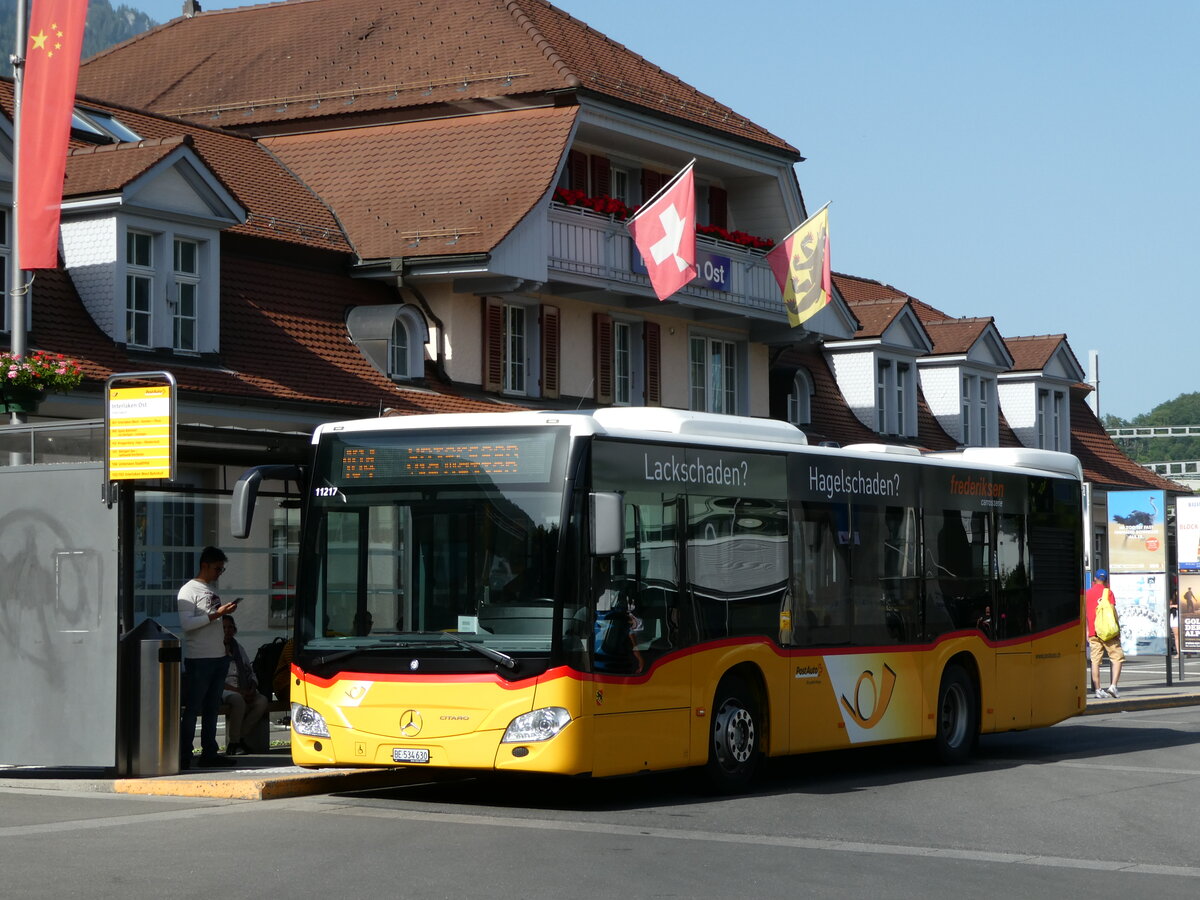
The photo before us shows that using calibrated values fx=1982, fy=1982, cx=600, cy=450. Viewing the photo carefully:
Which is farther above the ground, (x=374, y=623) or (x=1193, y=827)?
(x=374, y=623)

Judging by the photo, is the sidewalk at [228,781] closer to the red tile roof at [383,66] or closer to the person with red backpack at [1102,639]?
the person with red backpack at [1102,639]

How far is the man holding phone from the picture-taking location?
631 inches

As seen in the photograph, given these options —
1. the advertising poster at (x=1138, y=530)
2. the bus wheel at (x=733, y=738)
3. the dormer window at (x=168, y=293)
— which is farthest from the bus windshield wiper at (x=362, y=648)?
the advertising poster at (x=1138, y=530)

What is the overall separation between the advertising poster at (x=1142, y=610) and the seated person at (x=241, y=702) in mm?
20322

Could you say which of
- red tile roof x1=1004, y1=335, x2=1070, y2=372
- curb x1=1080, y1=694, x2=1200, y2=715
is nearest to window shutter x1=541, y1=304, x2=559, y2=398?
curb x1=1080, y1=694, x2=1200, y2=715

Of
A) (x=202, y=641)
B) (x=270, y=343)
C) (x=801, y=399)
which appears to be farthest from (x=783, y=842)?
(x=801, y=399)

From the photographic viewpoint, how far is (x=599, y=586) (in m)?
13.8

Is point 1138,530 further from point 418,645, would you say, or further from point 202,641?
point 418,645

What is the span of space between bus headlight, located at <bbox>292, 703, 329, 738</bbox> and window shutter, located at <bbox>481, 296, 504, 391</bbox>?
17110 millimetres

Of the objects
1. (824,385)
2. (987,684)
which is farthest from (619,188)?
(987,684)

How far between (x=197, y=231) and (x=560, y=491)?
1397cm

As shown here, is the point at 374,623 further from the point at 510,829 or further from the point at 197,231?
the point at 197,231

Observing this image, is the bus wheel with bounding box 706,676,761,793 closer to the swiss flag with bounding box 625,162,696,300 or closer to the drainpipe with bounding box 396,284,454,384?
the drainpipe with bounding box 396,284,454,384

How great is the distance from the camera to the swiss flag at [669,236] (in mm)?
30922
